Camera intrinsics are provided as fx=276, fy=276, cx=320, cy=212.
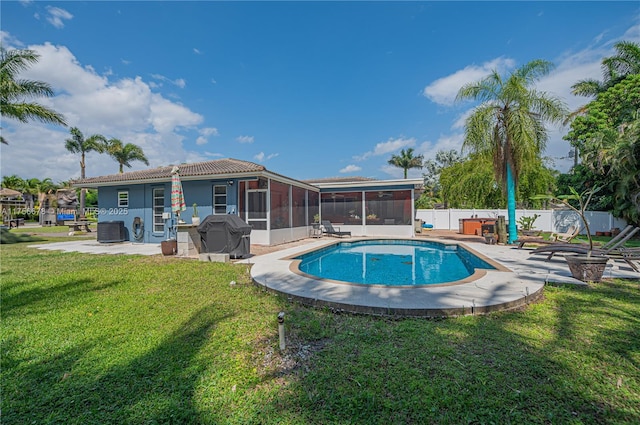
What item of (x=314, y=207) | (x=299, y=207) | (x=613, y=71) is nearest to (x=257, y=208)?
(x=299, y=207)

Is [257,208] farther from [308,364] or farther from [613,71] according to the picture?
[613,71]

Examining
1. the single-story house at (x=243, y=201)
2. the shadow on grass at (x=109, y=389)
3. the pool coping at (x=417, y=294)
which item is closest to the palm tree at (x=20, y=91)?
the single-story house at (x=243, y=201)

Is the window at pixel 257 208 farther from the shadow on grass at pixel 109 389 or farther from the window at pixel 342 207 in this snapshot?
the shadow on grass at pixel 109 389

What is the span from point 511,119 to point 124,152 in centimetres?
3677

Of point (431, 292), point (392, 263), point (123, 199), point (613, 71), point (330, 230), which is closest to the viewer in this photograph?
point (431, 292)

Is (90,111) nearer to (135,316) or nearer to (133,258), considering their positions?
(133,258)

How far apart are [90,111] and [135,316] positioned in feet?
66.9

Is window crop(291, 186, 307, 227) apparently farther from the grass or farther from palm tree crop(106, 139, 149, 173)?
palm tree crop(106, 139, 149, 173)

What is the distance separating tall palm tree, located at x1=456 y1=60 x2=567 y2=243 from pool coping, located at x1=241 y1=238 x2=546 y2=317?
7748 mm

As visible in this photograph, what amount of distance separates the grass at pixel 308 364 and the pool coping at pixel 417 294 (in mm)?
203

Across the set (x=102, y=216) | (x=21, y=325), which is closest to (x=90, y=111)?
(x=102, y=216)

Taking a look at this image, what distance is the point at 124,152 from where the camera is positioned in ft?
104

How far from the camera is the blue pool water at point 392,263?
7.72 metres

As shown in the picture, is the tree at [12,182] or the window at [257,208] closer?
the window at [257,208]
